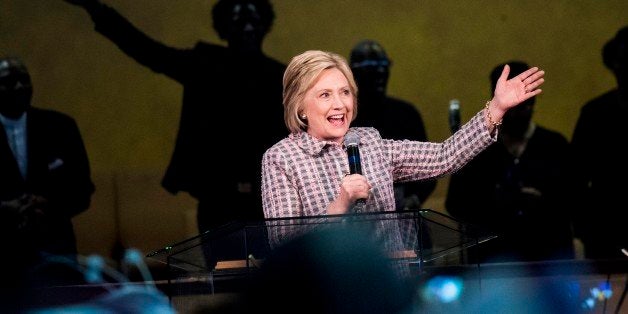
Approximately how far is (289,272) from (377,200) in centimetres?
159

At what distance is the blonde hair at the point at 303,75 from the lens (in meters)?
2.72

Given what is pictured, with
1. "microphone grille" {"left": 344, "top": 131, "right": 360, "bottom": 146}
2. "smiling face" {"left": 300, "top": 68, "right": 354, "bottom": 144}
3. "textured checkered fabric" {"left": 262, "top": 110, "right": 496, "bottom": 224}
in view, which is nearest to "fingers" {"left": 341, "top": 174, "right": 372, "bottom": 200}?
"microphone grille" {"left": 344, "top": 131, "right": 360, "bottom": 146}

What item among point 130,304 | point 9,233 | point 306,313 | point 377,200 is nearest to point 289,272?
point 306,313

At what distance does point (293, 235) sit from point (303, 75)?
69cm

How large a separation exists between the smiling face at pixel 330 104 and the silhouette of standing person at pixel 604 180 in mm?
A: 2931

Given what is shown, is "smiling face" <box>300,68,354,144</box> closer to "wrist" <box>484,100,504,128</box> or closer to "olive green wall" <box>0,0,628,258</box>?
"wrist" <box>484,100,504,128</box>

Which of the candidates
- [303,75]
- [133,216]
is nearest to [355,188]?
[303,75]

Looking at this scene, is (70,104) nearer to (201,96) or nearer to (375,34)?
(201,96)

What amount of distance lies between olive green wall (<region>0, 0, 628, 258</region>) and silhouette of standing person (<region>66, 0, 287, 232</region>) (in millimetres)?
52

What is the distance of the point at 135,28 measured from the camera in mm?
5422

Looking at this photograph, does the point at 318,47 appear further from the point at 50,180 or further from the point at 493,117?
the point at 493,117

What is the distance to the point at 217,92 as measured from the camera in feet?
17.8

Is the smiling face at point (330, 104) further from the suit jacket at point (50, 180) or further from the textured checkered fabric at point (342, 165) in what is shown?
the suit jacket at point (50, 180)

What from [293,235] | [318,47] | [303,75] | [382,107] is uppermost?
[318,47]
